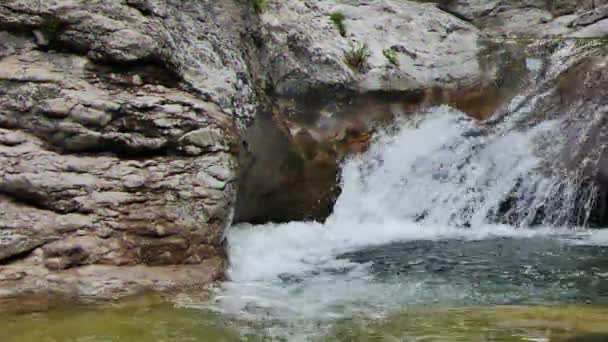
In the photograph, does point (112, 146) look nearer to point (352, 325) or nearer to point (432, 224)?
point (352, 325)

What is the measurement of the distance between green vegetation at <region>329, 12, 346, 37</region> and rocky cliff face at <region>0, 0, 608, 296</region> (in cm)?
6

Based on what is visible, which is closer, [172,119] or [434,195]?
[172,119]

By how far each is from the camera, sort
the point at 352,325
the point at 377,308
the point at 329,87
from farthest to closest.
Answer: the point at 329,87 < the point at 377,308 < the point at 352,325

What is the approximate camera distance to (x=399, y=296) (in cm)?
539

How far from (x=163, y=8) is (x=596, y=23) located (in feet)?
29.0

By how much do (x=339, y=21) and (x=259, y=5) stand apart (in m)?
1.67

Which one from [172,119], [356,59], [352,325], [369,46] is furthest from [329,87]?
[352,325]

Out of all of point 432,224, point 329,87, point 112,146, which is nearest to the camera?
point 112,146

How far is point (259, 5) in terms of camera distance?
32.3 ft

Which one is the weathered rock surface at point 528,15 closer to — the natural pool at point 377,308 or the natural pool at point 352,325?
the natural pool at point 377,308

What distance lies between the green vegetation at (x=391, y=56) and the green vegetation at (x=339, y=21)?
76 centimetres

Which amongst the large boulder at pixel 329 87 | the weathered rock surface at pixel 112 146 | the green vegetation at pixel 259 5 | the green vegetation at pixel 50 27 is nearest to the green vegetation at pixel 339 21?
the large boulder at pixel 329 87

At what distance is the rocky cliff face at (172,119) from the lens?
232 inches

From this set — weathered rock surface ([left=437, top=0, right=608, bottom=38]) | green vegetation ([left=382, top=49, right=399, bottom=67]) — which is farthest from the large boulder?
weathered rock surface ([left=437, top=0, right=608, bottom=38])
